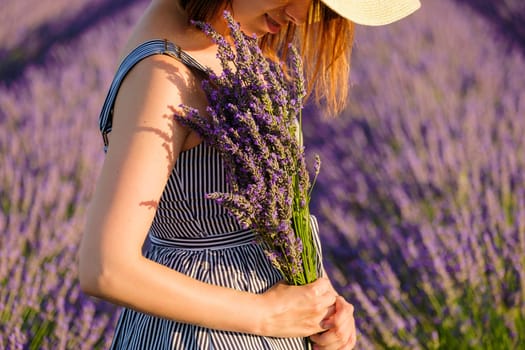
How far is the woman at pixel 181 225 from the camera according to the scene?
1.24 metres

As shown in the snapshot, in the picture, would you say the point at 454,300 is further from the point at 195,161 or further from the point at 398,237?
the point at 195,161

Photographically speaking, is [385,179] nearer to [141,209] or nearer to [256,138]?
[256,138]

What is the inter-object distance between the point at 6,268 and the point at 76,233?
357 mm

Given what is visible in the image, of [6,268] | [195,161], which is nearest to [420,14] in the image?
[6,268]

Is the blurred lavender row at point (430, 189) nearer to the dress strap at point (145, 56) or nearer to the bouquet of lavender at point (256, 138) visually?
the bouquet of lavender at point (256, 138)

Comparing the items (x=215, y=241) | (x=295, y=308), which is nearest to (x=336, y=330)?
(x=295, y=308)

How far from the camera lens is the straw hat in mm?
1438

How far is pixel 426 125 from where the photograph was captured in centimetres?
344

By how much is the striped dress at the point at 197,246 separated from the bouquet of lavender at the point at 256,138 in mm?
64

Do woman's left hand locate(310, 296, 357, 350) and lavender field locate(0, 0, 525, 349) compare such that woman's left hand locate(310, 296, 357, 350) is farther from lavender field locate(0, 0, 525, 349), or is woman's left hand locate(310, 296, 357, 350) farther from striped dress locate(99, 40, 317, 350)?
lavender field locate(0, 0, 525, 349)

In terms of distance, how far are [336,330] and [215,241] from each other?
0.29 meters

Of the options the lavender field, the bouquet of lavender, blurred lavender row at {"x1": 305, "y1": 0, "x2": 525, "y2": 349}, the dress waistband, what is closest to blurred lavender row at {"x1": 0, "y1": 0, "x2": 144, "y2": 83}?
the lavender field

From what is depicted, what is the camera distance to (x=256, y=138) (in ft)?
4.28

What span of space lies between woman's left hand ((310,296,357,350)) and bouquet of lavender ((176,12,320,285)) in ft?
0.55
